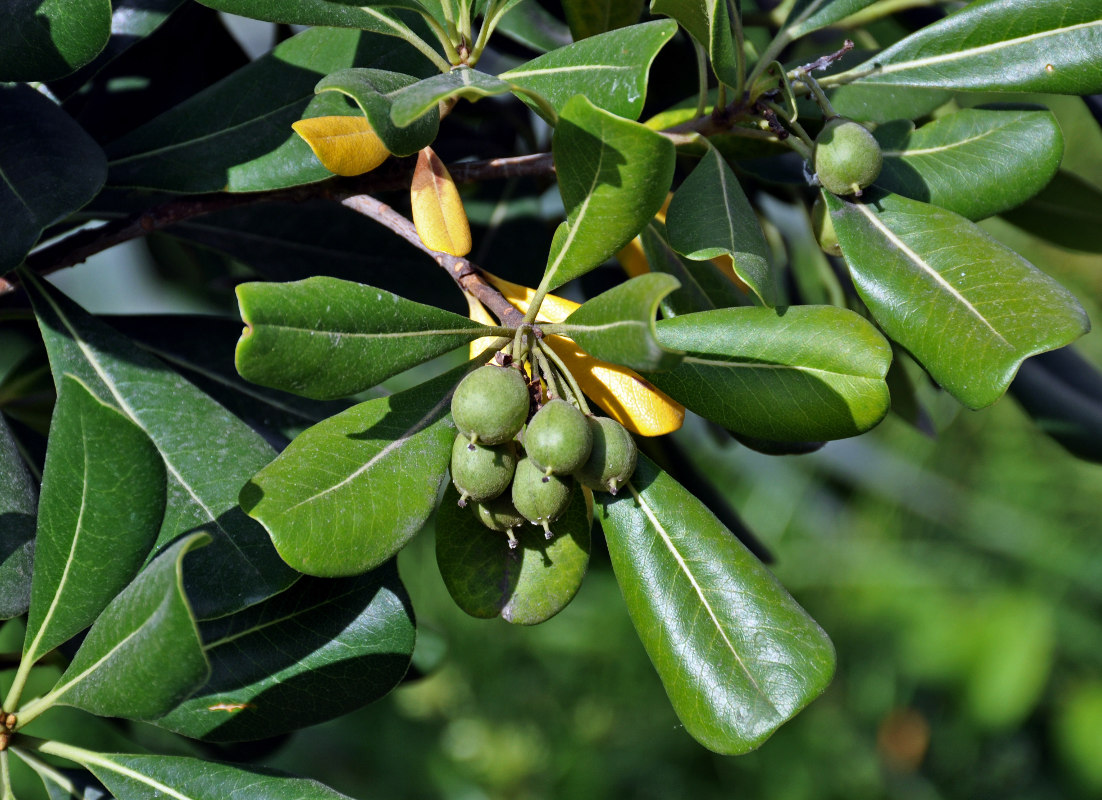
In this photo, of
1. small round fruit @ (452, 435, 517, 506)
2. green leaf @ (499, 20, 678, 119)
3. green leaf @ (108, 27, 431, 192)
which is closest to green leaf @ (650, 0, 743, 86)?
green leaf @ (499, 20, 678, 119)

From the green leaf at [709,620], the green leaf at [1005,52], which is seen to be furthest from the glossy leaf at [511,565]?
the green leaf at [1005,52]

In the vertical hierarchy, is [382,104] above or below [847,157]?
above

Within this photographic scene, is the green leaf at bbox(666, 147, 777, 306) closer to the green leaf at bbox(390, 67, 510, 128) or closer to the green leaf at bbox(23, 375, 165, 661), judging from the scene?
the green leaf at bbox(390, 67, 510, 128)

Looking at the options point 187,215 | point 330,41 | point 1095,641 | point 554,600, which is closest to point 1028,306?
point 554,600

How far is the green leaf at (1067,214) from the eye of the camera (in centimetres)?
142

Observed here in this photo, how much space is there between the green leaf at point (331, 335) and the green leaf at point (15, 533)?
1.21ft

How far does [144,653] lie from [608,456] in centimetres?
36

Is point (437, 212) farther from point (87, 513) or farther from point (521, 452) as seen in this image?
point (87, 513)

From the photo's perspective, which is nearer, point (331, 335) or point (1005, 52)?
point (331, 335)

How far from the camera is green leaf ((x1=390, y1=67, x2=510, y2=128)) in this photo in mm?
623

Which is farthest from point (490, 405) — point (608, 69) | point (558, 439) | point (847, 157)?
point (847, 157)

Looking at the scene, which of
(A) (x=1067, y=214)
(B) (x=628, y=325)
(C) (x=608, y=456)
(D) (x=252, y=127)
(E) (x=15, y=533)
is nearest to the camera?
(B) (x=628, y=325)

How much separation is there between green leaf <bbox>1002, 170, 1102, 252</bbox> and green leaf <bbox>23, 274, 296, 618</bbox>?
45.7 inches

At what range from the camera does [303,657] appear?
890mm
